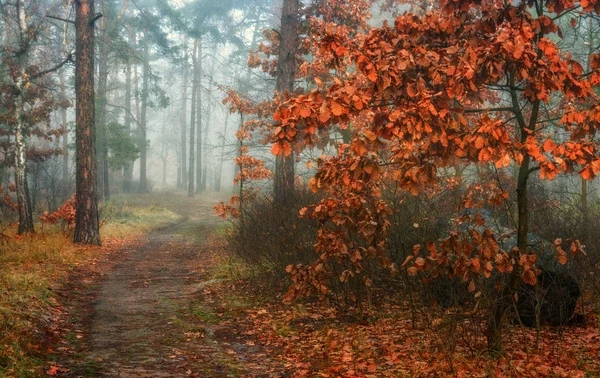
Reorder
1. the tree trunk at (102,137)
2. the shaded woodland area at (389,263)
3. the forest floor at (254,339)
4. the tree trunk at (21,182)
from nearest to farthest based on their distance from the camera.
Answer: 1. the shaded woodland area at (389,263)
2. the forest floor at (254,339)
3. the tree trunk at (21,182)
4. the tree trunk at (102,137)

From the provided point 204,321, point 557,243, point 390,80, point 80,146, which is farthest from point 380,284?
point 80,146

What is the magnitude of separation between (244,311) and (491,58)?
4.98 meters

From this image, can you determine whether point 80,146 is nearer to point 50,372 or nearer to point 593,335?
point 50,372

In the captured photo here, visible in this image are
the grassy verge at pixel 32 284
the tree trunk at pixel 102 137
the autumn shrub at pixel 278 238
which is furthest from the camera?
the tree trunk at pixel 102 137

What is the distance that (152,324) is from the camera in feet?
22.6

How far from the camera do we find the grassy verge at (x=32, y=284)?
4.83m

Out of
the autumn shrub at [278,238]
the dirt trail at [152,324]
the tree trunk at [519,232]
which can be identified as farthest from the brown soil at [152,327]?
the tree trunk at [519,232]

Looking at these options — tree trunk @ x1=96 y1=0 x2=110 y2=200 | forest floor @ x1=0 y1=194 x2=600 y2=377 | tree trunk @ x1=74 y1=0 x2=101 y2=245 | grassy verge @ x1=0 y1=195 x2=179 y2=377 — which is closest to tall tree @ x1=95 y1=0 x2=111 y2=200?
tree trunk @ x1=96 y1=0 x2=110 y2=200

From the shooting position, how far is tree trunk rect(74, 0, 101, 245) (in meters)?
12.7

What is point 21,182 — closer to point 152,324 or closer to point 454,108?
point 152,324

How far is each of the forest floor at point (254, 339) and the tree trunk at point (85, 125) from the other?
11.0 feet

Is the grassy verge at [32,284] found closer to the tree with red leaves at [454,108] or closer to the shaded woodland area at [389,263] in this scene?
the shaded woodland area at [389,263]

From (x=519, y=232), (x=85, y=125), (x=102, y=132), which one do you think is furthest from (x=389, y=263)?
(x=102, y=132)

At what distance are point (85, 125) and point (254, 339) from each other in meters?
8.67
